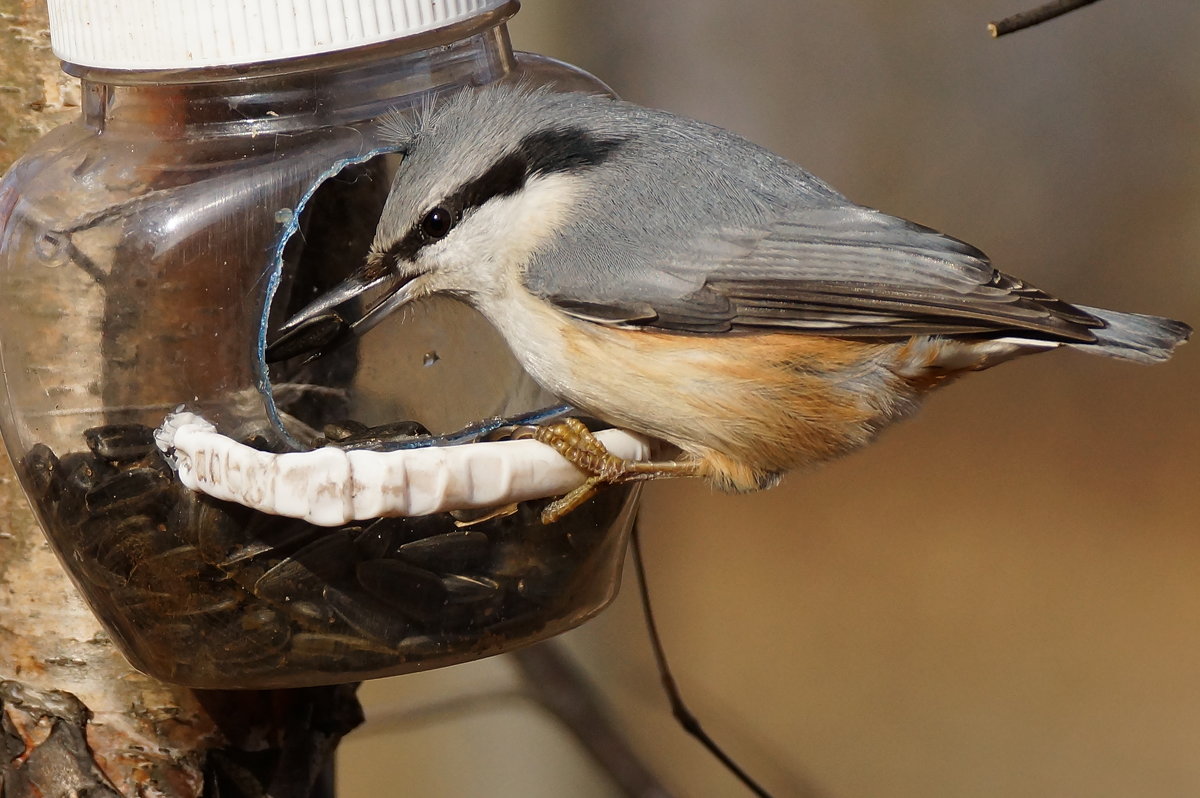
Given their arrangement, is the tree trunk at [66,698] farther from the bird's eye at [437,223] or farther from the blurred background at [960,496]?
the blurred background at [960,496]

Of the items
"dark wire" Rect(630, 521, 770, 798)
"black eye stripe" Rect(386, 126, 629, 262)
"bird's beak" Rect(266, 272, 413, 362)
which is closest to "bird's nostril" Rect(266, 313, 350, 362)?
"bird's beak" Rect(266, 272, 413, 362)

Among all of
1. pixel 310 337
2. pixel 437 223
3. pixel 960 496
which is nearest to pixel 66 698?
pixel 310 337

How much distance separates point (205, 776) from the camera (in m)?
1.90

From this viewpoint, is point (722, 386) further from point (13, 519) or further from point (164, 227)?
point (13, 519)

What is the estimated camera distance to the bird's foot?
1.55m

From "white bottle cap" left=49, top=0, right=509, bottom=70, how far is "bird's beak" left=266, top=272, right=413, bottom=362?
346mm

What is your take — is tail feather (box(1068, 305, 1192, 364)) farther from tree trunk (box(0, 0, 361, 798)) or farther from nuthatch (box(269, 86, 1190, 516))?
tree trunk (box(0, 0, 361, 798))

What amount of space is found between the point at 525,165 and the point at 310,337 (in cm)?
39

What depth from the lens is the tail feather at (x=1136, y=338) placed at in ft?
5.58

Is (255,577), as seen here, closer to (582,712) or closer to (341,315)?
(341,315)

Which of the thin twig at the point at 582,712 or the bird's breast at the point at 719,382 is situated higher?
the bird's breast at the point at 719,382

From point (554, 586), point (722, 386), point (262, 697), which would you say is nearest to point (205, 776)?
point (262, 697)

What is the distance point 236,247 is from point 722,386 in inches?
25.0

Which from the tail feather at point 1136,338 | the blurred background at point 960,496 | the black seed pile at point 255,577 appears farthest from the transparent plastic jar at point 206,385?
the blurred background at point 960,496
